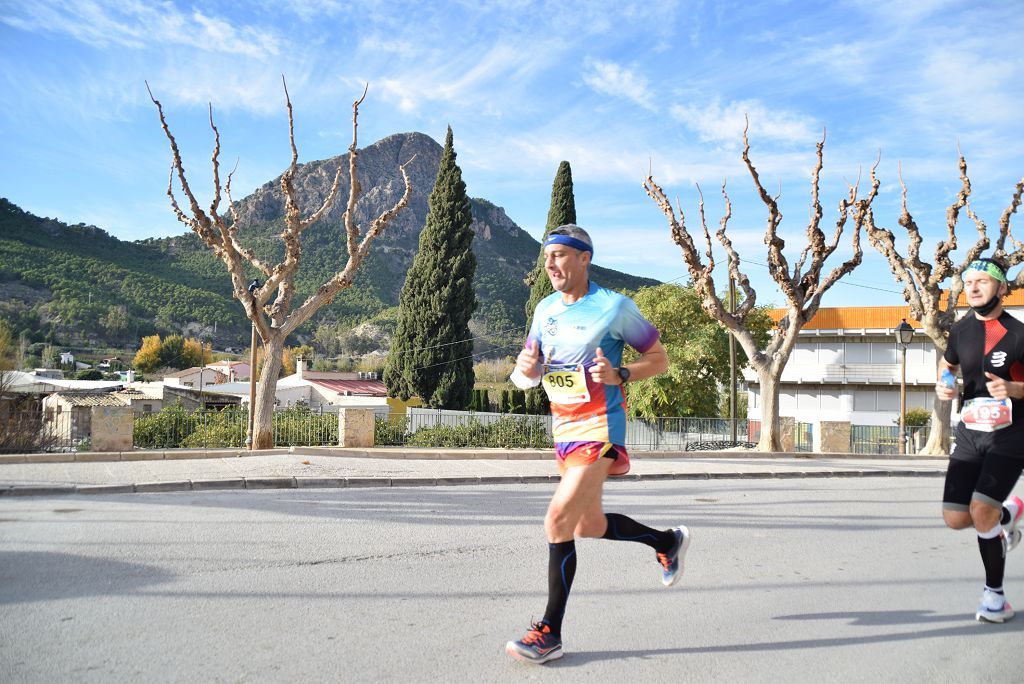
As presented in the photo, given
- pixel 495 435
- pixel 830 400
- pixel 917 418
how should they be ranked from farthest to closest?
pixel 830 400 → pixel 917 418 → pixel 495 435

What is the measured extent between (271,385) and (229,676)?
12.9 meters

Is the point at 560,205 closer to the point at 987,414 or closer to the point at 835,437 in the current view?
the point at 835,437

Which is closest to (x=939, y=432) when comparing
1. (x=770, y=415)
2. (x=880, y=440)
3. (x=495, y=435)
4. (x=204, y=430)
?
(x=770, y=415)

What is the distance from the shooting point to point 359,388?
62.8 m

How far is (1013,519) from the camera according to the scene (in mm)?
4879

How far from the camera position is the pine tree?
39.6 m

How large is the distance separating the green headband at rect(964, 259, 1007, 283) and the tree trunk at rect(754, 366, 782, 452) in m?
16.7

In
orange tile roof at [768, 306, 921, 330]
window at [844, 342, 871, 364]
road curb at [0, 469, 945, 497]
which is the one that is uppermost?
orange tile roof at [768, 306, 921, 330]

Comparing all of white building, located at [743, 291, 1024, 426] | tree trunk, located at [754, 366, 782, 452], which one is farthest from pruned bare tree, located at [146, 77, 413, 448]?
white building, located at [743, 291, 1024, 426]

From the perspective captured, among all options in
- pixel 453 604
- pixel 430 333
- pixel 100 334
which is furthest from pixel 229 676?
pixel 100 334

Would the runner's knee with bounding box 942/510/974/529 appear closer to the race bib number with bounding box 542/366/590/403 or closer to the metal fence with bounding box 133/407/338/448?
the race bib number with bounding box 542/366/590/403

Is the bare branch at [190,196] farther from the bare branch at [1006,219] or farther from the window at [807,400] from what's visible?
the window at [807,400]

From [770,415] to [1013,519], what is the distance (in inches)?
653

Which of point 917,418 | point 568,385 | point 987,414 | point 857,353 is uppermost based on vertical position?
point 857,353
